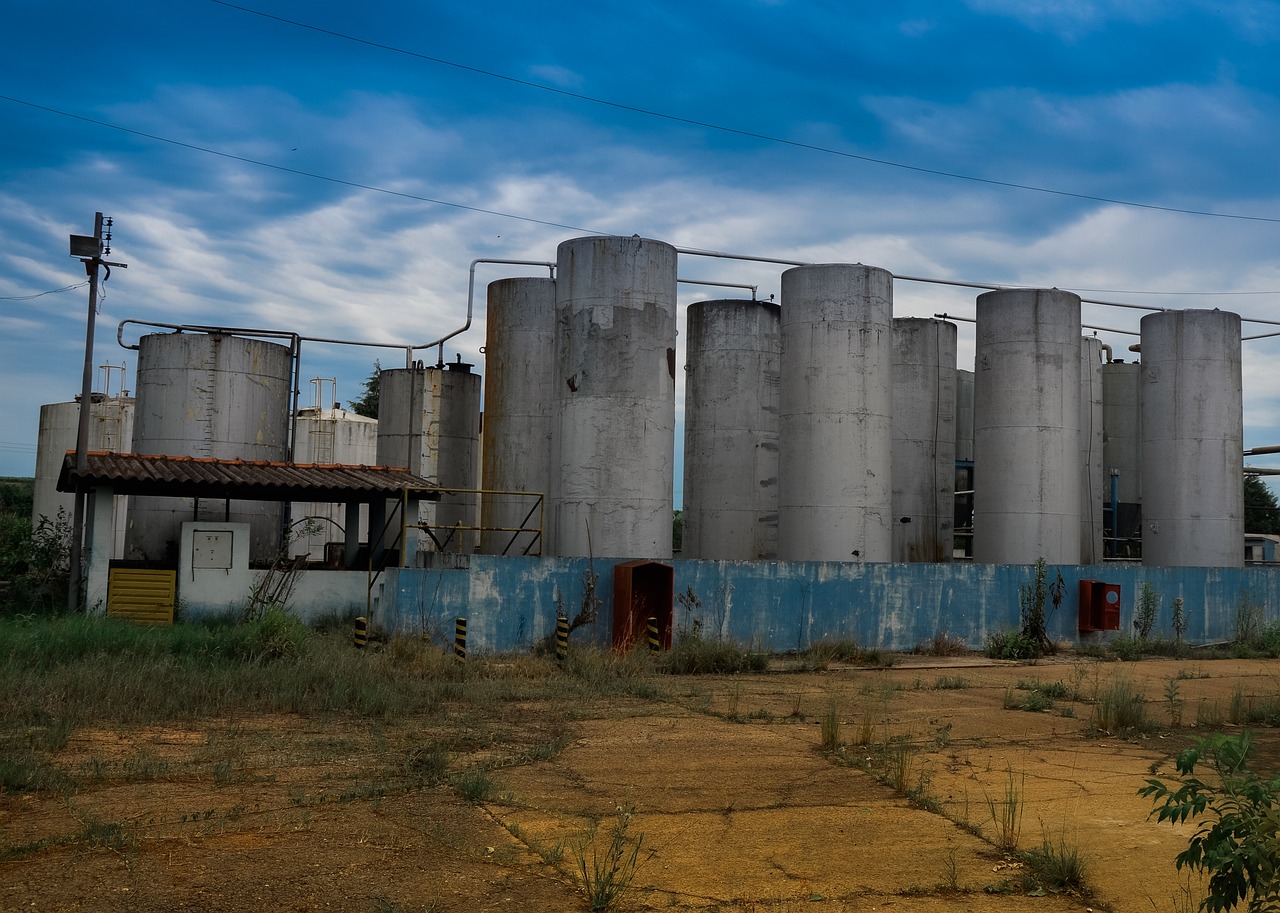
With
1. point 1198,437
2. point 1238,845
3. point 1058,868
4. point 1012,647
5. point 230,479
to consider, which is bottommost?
point 1058,868

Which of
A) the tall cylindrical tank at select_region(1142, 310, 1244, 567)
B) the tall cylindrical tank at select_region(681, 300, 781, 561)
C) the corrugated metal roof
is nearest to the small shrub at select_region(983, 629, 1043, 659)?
the tall cylindrical tank at select_region(681, 300, 781, 561)

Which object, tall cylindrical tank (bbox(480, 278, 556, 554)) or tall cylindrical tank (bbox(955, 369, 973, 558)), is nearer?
tall cylindrical tank (bbox(480, 278, 556, 554))

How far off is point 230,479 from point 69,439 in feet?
66.2

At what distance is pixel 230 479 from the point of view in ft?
64.8

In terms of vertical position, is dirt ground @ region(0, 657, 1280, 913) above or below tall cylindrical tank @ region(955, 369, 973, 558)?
below

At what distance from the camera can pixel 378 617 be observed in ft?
64.6

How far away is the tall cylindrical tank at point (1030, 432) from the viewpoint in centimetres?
2508

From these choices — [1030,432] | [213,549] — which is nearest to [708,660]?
[213,549]

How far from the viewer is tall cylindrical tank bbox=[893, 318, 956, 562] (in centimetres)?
2817

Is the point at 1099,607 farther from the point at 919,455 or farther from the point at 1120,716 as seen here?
the point at 1120,716

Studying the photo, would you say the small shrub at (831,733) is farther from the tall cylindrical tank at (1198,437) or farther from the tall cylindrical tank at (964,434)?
the tall cylindrical tank at (964,434)

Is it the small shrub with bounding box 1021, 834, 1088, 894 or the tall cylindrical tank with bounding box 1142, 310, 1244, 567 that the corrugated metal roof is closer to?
the small shrub with bounding box 1021, 834, 1088, 894

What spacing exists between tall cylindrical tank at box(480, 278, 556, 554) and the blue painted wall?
20.1 feet

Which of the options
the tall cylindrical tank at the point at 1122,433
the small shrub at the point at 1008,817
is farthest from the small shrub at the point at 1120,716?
the tall cylindrical tank at the point at 1122,433
